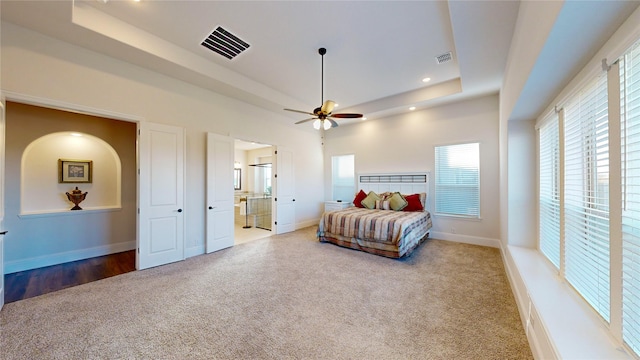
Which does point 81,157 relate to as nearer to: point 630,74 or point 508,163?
point 630,74

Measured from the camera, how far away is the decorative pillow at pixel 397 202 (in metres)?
5.12

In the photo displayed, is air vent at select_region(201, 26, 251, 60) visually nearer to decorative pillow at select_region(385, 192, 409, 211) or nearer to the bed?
the bed

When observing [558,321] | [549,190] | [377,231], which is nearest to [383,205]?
[377,231]

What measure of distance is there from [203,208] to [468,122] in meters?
5.72

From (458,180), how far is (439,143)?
930 mm

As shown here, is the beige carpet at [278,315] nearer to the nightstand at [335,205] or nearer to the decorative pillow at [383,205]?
the decorative pillow at [383,205]

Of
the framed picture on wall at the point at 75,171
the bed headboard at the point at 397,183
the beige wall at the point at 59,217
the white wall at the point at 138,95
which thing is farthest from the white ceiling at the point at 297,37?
the framed picture on wall at the point at 75,171

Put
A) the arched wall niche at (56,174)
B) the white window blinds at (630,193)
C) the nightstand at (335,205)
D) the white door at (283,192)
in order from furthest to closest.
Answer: the nightstand at (335,205) < the white door at (283,192) < the arched wall niche at (56,174) < the white window blinds at (630,193)

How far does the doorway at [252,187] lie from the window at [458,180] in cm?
450

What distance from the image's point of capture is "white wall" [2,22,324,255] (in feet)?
8.59

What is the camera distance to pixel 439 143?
5148 mm

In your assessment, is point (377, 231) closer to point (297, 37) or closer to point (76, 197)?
point (297, 37)

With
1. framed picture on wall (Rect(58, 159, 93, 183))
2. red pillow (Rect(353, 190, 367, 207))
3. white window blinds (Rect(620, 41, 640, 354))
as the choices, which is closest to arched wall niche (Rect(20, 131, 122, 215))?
framed picture on wall (Rect(58, 159, 93, 183))

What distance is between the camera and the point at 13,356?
1708 millimetres
